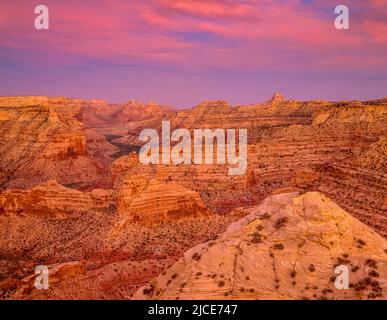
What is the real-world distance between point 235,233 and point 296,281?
3.68m

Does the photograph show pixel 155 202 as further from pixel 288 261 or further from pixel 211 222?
pixel 288 261

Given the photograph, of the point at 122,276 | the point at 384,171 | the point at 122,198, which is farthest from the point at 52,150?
the point at 384,171

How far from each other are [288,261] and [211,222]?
22.8 metres

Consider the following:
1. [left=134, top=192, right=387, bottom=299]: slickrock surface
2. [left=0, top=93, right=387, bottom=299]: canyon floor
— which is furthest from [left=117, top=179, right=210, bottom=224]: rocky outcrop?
[left=134, top=192, right=387, bottom=299]: slickrock surface

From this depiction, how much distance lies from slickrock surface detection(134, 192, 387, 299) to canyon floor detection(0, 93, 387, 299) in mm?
43

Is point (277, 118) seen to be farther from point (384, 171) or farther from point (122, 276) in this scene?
point (122, 276)

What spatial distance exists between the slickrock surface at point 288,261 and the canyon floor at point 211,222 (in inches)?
1.7

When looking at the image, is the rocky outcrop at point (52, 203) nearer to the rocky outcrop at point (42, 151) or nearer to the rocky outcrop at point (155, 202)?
the rocky outcrop at point (155, 202)

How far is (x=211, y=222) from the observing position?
3956cm

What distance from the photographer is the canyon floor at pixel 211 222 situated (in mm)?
16750

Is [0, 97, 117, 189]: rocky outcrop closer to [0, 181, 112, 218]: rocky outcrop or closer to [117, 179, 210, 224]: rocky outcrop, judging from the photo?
[0, 181, 112, 218]: rocky outcrop

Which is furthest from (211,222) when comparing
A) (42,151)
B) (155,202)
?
(42,151)

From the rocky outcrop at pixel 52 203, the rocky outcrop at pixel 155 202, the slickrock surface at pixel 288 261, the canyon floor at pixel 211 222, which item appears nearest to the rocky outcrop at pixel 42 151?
the canyon floor at pixel 211 222

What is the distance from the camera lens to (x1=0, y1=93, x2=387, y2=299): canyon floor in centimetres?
1675
